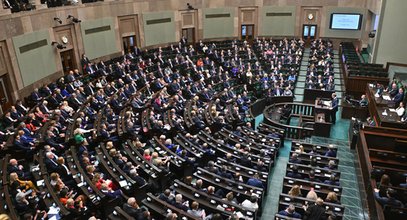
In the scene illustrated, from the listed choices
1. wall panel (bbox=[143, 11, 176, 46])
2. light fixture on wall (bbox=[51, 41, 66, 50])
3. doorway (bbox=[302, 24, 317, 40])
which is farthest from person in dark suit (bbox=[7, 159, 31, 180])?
doorway (bbox=[302, 24, 317, 40])

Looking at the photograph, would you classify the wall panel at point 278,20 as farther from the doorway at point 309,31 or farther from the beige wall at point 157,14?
the doorway at point 309,31

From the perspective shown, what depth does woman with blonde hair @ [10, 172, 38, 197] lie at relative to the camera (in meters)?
8.30

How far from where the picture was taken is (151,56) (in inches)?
833

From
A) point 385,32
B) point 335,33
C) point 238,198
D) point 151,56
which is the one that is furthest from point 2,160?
point 335,33

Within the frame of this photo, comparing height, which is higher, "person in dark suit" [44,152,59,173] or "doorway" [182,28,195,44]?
"doorway" [182,28,195,44]

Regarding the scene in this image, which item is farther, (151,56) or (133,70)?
(151,56)

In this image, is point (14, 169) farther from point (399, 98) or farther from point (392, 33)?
point (392, 33)

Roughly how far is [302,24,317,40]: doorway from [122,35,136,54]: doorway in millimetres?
13940

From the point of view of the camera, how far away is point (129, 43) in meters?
23.1

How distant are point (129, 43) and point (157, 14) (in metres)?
2.89

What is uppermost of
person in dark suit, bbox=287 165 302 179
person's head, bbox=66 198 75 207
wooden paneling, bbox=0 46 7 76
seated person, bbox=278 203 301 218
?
wooden paneling, bbox=0 46 7 76

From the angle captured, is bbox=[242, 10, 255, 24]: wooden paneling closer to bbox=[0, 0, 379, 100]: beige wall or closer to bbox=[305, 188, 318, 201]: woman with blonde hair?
bbox=[0, 0, 379, 100]: beige wall

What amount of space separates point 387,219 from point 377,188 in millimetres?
1205

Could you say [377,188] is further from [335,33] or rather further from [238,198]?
[335,33]
